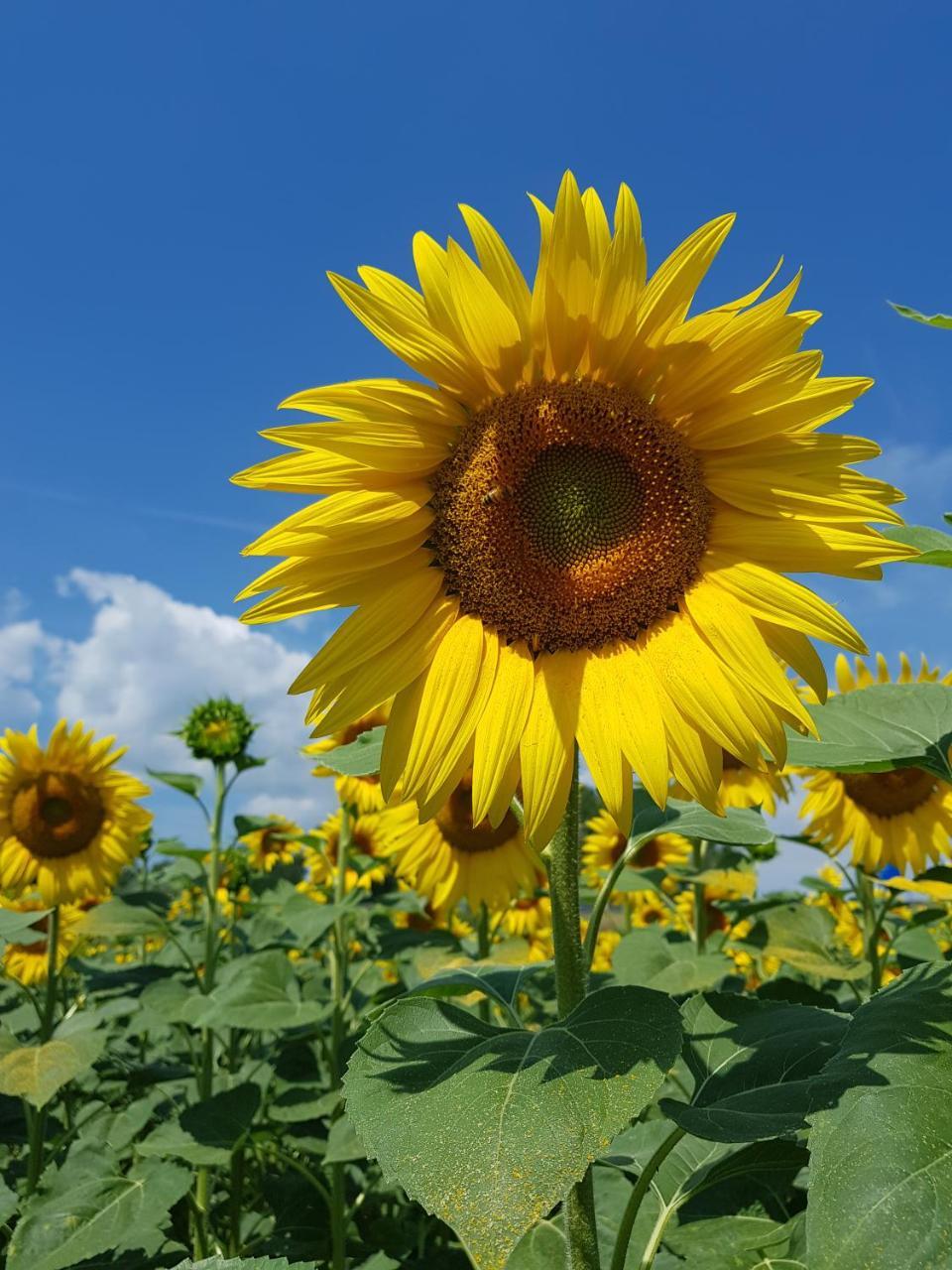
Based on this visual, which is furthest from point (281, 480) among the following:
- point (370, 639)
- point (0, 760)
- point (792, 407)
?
point (0, 760)

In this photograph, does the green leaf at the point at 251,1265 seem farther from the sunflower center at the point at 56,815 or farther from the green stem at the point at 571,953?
the sunflower center at the point at 56,815

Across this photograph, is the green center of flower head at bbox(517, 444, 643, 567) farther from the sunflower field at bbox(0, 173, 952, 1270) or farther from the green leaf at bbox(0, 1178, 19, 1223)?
the green leaf at bbox(0, 1178, 19, 1223)

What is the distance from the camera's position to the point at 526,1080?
5.29 ft

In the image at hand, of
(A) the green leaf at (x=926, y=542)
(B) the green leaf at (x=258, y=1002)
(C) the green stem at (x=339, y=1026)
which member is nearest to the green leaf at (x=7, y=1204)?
(B) the green leaf at (x=258, y=1002)

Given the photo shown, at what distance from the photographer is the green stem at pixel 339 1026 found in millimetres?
3609

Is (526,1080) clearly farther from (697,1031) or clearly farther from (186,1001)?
(186,1001)

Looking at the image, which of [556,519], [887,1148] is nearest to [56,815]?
[556,519]

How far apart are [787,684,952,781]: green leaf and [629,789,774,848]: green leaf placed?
0.78 feet

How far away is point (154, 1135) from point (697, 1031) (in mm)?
2846

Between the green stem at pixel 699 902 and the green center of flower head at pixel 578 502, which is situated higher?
the green center of flower head at pixel 578 502

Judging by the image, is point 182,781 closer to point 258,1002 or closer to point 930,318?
point 258,1002

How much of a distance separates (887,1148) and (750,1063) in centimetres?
58

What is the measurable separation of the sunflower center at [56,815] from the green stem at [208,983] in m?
1.19

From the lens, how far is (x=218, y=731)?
17.2ft
